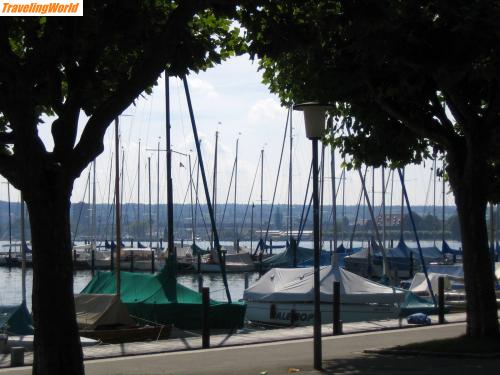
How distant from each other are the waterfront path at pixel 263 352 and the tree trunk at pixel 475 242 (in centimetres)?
193

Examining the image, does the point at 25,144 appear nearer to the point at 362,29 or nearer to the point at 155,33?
the point at 155,33

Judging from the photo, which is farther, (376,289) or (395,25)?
(376,289)

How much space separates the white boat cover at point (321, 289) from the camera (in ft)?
110

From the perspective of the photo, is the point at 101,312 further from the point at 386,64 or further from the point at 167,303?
the point at 386,64

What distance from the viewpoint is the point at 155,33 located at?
1388cm

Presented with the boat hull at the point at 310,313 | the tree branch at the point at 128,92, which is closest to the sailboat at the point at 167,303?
the boat hull at the point at 310,313

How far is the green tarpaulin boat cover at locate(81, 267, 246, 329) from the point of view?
2978cm

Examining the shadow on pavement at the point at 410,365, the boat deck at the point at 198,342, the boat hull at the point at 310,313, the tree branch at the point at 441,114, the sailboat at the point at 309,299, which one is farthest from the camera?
the sailboat at the point at 309,299

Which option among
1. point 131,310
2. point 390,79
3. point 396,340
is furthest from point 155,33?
point 131,310

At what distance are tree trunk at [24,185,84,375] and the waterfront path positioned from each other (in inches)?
170

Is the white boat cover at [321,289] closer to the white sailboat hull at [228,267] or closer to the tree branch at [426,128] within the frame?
the tree branch at [426,128]

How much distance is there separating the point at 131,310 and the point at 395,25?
16648 millimetres

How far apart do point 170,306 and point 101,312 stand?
10.5 ft

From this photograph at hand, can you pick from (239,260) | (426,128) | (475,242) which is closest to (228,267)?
(239,260)
